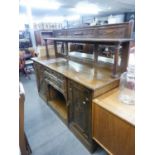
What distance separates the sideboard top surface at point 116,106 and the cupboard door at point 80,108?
156 millimetres

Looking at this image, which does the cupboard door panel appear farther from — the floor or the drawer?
the drawer

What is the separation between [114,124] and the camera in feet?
4.08

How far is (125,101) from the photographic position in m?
1.35

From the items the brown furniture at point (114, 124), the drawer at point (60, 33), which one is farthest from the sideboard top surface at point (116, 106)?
the drawer at point (60, 33)

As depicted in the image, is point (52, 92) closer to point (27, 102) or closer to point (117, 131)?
point (27, 102)

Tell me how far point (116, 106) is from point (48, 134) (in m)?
1.21

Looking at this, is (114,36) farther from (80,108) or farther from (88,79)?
(80,108)

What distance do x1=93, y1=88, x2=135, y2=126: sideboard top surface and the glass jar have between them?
0.22 ft

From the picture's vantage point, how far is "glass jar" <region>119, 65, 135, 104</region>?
143 cm

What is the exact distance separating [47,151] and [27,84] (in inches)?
97.7

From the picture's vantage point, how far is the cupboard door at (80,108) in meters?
1.51

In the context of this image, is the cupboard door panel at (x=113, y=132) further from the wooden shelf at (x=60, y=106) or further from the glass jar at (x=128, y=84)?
the wooden shelf at (x=60, y=106)

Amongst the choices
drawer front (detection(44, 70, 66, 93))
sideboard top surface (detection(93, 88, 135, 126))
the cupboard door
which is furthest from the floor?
sideboard top surface (detection(93, 88, 135, 126))
